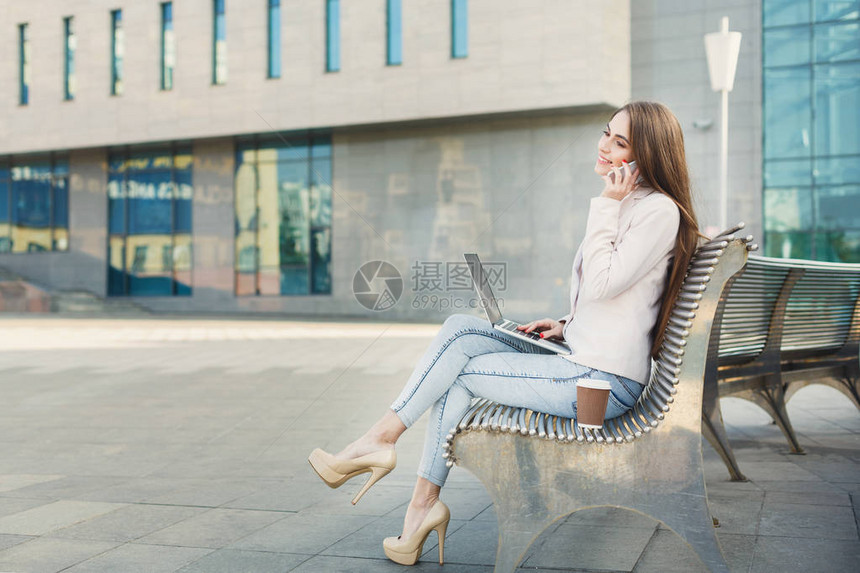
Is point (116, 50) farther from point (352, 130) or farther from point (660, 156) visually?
point (660, 156)

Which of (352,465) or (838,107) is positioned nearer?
(352,465)

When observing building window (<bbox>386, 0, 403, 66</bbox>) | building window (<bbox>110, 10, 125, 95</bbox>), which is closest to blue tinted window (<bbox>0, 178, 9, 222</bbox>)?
building window (<bbox>110, 10, 125, 95</bbox>)

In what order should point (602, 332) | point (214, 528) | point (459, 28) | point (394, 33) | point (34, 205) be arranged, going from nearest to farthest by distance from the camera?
point (602, 332) < point (214, 528) < point (459, 28) < point (394, 33) < point (34, 205)

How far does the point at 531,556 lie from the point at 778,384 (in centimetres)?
251

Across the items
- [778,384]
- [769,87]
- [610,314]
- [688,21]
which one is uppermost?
[688,21]

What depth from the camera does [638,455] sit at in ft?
8.86

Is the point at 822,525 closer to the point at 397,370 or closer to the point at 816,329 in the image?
the point at 816,329

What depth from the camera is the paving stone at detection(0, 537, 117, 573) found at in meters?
3.14

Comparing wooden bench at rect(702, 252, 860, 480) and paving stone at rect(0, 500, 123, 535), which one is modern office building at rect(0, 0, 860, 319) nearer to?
wooden bench at rect(702, 252, 860, 480)

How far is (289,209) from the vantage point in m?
27.5

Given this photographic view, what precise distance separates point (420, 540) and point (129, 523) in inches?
56.5

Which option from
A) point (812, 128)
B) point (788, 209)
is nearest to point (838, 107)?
point (812, 128)

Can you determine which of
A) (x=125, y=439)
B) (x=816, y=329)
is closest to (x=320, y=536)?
(x=125, y=439)

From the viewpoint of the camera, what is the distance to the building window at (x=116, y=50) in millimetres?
29078
